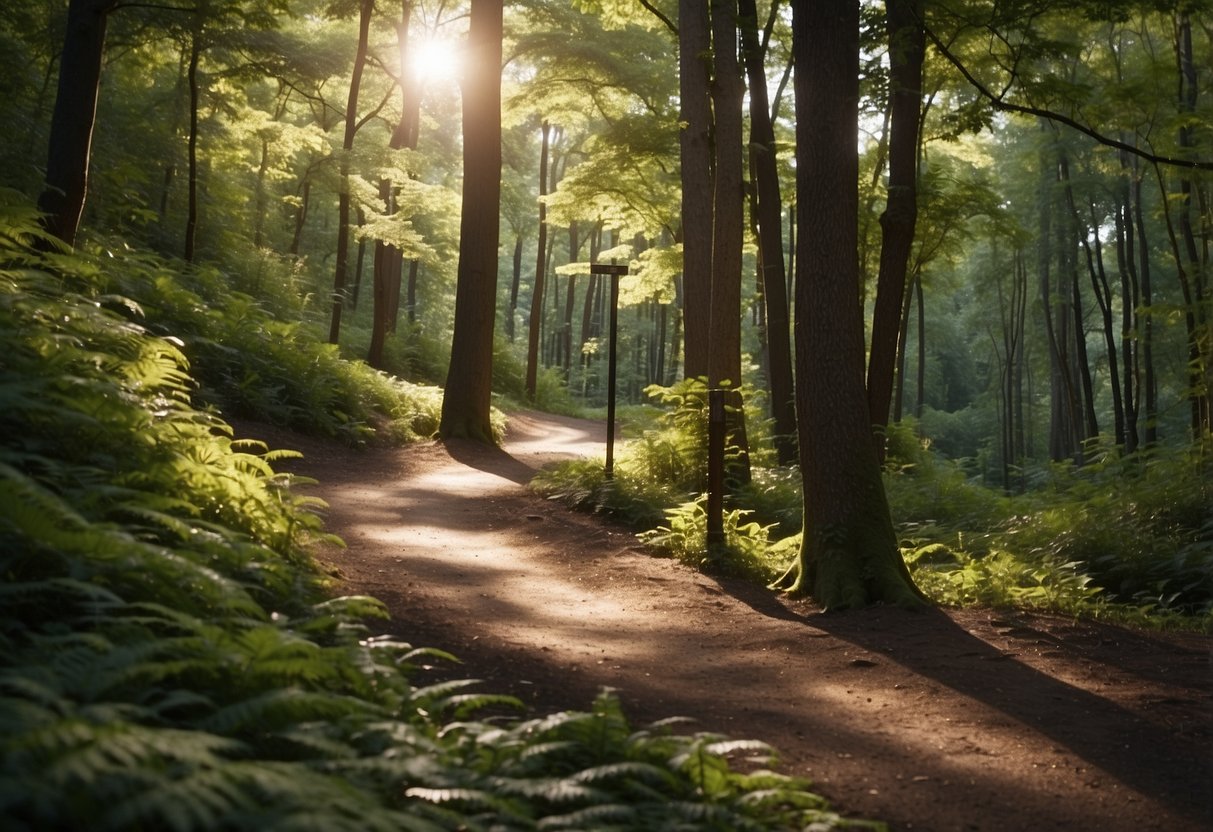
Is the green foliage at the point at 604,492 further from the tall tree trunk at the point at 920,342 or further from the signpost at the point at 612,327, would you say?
the tall tree trunk at the point at 920,342

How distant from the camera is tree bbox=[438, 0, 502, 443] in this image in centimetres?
1505

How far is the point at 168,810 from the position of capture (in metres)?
1.88

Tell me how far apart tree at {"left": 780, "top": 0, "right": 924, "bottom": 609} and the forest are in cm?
3

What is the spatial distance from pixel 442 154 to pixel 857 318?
96.1 feet

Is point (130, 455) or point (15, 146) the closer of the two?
point (130, 455)

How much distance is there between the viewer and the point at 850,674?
220 inches

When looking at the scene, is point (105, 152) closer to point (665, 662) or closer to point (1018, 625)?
point (665, 662)

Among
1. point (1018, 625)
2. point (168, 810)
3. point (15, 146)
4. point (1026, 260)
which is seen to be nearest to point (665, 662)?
point (1018, 625)

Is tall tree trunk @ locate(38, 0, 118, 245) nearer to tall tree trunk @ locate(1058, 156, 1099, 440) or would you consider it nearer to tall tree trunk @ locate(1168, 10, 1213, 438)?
tall tree trunk @ locate(1168, 10, 1213, 438)

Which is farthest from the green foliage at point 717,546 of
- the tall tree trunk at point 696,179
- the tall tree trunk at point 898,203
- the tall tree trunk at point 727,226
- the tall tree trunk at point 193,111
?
the tall tree trunk at point 193,111

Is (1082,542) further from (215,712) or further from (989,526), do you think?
(215,712)

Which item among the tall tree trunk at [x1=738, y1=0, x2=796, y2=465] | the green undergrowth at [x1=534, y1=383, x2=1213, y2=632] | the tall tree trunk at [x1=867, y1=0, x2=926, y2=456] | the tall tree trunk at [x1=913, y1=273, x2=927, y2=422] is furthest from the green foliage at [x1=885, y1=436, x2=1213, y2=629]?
the tall tree trunk at [x1=913, y1=273, x2=927, y2=422]

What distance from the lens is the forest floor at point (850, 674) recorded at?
394 cm

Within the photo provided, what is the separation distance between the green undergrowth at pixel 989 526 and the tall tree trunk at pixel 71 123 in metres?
5.96
